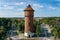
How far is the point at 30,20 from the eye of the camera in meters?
12.3

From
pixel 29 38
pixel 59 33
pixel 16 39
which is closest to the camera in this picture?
pixel 16 39

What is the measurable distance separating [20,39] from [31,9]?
201 cm

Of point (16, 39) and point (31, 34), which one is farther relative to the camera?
point (31, 34)

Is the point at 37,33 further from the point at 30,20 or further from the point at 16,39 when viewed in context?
the point at 16,39

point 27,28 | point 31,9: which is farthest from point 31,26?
point 31,9

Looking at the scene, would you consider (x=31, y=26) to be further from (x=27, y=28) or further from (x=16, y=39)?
(x=16, y=39)

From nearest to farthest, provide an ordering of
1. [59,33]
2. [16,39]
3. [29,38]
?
1. [16,39]
2. [29,38]
3. [59,33]

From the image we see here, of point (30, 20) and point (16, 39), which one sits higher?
point (30, 20)

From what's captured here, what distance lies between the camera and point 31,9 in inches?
474

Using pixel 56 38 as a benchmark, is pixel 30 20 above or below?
above

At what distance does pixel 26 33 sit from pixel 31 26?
1.80ft

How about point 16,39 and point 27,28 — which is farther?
point 27,28

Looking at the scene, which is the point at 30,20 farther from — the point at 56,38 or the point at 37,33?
the point at 56,38

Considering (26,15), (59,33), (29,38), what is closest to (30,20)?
(26,15)
